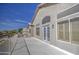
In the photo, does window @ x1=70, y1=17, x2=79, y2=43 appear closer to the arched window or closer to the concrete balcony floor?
the concrete balcony floor

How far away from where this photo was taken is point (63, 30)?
3.54m

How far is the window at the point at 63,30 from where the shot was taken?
3510 mm

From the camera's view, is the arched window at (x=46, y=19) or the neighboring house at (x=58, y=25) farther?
the arched window at (x=46, y=19)

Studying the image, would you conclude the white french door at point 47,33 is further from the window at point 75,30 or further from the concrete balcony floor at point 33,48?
the window at point 75,30

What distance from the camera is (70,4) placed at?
344 cm

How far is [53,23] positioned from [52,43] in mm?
364

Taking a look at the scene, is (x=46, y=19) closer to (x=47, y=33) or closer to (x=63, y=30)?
(x=47, y=33)

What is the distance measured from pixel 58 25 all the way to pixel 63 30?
13 cm

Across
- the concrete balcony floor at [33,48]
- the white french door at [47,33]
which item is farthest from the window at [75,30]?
the white french door at [47,33]

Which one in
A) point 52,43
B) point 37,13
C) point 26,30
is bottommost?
point 52,43

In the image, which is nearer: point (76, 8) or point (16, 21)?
point (76, 8)

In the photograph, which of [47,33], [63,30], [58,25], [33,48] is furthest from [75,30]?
[33,48]
